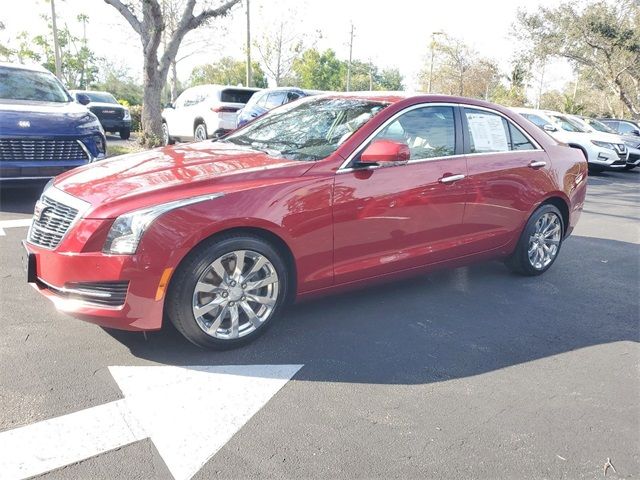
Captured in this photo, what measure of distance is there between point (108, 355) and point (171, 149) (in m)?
1.73

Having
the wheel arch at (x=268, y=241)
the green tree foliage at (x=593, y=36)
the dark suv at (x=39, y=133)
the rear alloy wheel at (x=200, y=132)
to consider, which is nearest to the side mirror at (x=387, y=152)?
the wheel arch at (x=268, y=241)

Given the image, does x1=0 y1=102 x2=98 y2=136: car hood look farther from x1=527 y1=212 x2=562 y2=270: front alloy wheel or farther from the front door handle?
x1=527 y1=212 x2=562 y2=270: front alloy wheel

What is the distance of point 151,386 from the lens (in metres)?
2.93

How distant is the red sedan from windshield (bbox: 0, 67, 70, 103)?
14.0ft

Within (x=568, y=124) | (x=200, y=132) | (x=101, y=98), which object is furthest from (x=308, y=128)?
(x=101, y=98)

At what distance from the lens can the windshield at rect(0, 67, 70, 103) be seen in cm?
727

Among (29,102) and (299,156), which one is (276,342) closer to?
(299,156)

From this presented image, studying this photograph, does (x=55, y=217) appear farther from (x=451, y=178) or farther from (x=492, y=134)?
(x=492, y=134)

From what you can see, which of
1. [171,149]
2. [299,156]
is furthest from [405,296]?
[171,149]

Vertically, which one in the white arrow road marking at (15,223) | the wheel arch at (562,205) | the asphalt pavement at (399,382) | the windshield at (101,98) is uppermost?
the windshield at (101,98)

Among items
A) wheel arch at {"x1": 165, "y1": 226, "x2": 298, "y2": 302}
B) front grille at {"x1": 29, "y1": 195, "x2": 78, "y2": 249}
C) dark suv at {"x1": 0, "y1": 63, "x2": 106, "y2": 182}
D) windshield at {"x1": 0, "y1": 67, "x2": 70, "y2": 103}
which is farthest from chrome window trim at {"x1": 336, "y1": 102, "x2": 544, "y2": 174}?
windshield at {"x1": 0, "y1": 67, "x2": 70, "y2": 103}

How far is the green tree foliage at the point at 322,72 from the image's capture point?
51741 millimetres

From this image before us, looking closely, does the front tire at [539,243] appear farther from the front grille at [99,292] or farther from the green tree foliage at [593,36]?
the green tree foliage at [593,36]

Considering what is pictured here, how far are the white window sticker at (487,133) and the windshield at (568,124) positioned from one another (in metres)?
12.6
